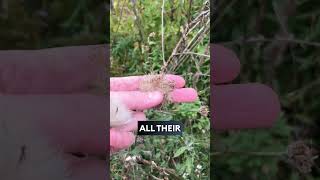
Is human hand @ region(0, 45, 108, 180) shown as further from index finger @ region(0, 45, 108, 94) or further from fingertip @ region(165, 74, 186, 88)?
fingertip @ region(165, 74, 186, 88)

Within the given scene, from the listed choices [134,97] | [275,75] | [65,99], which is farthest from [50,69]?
[275,75]

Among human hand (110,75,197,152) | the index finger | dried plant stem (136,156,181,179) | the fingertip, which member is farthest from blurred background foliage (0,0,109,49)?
dried plant stem (136,156,181,179)

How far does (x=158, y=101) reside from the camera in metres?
1.49

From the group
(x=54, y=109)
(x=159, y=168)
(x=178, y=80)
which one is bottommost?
(x=159, y=168)

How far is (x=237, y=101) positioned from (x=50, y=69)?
67 cm

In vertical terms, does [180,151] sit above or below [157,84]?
below

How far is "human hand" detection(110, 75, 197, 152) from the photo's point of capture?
1.48m

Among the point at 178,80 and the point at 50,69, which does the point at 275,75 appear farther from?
the point at 50,69

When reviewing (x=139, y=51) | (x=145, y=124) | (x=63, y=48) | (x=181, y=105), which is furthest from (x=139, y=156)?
(x=63, y=48)

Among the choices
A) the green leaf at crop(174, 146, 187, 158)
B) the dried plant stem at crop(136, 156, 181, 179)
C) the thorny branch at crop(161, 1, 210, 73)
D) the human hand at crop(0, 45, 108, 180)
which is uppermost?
the thorny branch at crop(161, 1, 210, 73)

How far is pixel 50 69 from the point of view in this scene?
5.12 feet

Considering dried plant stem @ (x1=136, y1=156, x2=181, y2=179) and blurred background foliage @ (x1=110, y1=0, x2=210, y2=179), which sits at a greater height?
blurred background foliage @ (x1=110, y1=0, x2=210, y2=179)

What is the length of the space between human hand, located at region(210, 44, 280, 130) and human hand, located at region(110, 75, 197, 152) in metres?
0.12

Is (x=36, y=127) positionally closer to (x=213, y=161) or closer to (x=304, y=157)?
(x=213, y=161)
